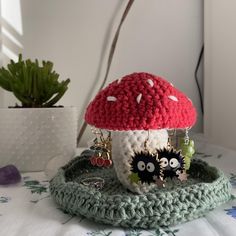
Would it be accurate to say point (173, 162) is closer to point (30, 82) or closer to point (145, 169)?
point (145, 169)

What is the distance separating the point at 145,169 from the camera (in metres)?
0.38

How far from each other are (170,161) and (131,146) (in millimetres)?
54

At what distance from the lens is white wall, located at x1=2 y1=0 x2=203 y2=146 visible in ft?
2.82

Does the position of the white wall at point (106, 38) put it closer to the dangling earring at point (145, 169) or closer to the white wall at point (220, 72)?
the white wall at point (220, 72)

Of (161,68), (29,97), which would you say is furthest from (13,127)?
(161,68)

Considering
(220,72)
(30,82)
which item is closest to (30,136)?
(30,82)

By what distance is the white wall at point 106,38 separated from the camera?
2.82ft

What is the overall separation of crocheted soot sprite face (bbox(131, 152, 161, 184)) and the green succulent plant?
1.02 feet

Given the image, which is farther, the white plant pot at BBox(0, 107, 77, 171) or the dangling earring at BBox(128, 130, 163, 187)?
the white plant pot at BBox(0, 107, 77, 171)

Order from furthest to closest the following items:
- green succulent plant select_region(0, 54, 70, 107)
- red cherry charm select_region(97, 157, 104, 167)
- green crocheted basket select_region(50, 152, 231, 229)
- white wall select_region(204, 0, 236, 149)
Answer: white wall select_region(204, 0, 236, 149) → green succulent plant select_region(0, 54, 70, 107) → red cherry charm select_region(97, 157, 104, 167) → green crocheted basket select_region(50, 152, 231, 229)

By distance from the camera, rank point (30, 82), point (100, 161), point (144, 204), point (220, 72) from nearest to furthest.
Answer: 1. point (144, 204)
2. point (100, 161)
3. point (30, 82)
4. point (220, 72)

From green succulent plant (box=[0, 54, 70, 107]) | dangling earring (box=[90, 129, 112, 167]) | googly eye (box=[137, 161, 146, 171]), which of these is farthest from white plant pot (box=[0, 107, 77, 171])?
googly eye (box=[137, 161, 146, 171])

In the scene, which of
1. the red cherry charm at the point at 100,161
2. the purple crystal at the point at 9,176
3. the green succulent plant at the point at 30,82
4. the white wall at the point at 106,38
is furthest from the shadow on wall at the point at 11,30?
the red cherry charm at the point at 100,161

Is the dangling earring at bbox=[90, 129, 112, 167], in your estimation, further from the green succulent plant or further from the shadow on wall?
the shadow on wall
